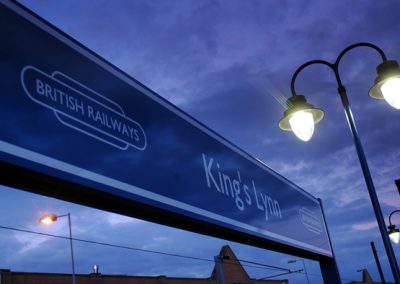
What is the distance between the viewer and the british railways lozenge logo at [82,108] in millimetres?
3307

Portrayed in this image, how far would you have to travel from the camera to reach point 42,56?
135 inches

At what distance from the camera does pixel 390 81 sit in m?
5.75

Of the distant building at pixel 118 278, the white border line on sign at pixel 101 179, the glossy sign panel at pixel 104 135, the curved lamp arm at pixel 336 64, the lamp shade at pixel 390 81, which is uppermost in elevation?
the distant building at pixel 118 278

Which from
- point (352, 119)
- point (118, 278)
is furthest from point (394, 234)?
point (118, 278)

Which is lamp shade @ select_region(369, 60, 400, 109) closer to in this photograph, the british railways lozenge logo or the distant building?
the british railways lozenge logo

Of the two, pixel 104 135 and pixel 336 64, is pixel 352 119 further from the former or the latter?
pixel 104 135

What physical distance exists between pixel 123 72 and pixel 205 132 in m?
1.54

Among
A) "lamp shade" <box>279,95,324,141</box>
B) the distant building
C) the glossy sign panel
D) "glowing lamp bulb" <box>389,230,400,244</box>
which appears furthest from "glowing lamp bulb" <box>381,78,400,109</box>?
the distant building

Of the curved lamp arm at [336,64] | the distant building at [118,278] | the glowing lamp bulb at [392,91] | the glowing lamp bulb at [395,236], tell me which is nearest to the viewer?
the glowing lamp bulb at [392,91]

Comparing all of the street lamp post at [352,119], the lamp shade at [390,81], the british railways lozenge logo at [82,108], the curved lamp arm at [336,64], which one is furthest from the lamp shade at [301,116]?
the british railways lozenge logo at [82,108]

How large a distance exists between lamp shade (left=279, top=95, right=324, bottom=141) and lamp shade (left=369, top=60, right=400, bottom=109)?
82cm

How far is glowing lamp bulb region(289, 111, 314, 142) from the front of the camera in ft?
19.6

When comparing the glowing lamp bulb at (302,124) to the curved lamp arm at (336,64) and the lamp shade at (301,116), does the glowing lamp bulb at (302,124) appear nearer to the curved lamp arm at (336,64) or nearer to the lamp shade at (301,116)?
the lamp shade at (301,116)

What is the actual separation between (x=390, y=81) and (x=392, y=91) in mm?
128
